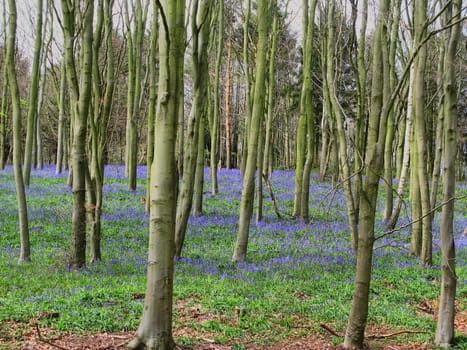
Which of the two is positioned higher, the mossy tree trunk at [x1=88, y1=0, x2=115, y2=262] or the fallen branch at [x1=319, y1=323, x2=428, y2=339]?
the mossy tree trunk at [x1=88, y1=0, x2=115, y2=262]

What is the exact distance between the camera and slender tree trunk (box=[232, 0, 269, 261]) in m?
9.23

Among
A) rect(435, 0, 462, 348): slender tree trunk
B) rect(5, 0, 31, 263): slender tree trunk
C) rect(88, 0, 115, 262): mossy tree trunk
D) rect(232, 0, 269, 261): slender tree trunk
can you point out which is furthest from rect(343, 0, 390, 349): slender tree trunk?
rect(5, 0, 31, 263): slender tree trunk

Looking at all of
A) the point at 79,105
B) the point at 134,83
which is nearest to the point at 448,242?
the point at 79,105

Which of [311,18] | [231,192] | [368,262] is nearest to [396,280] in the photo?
[368,262]

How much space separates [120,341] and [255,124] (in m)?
5.82

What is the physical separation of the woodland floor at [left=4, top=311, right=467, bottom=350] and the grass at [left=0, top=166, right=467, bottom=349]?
0.48 ft

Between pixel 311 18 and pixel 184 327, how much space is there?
35.6 ft

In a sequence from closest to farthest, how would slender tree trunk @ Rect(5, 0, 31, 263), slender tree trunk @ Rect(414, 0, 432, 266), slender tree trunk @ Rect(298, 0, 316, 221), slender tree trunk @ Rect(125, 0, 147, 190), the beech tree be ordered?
the beech tree
slender tree trunk @ Rect(414, 0, 432, 266)
slender tree trunk @ Rect(5, 0, 31, 263)
slender tree trunk @ Rect(298, 0, 316, 221)
slender tree trunk @ Rect(125, 0, 147, 190)

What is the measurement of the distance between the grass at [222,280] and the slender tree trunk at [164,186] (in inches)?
28.5

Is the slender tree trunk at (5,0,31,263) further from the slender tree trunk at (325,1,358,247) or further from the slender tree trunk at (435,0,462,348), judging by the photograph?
the slender tree trunk at (435,0,462,348)

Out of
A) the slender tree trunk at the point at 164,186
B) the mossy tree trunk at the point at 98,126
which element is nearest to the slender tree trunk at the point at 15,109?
the mossy tree trunk at the point at 98,126

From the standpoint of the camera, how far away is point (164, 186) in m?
4.19

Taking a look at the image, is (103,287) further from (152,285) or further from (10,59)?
(10,59)

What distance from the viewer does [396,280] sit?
27.8ft
